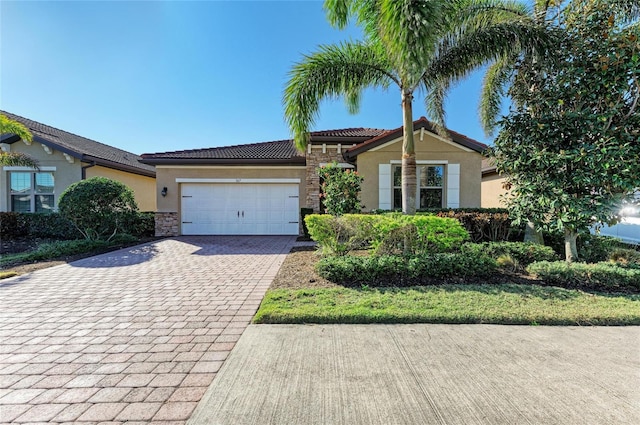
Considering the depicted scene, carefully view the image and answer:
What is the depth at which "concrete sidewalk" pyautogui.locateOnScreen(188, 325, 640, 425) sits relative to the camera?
6.79ft

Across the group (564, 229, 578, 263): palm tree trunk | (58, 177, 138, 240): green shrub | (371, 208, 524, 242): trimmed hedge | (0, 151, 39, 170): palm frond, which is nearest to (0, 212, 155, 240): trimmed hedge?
(58, 177, 138, 240): green shrub

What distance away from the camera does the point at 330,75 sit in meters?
7.09

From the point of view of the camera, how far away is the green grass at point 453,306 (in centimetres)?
371

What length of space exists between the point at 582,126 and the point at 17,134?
57.4ft

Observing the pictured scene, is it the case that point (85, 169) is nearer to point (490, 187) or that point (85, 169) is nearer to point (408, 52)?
point (408, 52)

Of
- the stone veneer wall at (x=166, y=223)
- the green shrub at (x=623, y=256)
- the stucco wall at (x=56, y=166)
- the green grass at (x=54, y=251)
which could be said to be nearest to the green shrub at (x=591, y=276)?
the green shrub at (x=623, y=256)

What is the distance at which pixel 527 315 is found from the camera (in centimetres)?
379

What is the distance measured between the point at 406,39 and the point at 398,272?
4454mm

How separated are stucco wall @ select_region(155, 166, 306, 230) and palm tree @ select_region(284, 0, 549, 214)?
174 inches

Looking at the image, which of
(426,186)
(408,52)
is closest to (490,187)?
(426,186)

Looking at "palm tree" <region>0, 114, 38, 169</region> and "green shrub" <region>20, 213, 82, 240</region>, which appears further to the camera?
"green shrub" <region>20, 213, 82, 240</region>

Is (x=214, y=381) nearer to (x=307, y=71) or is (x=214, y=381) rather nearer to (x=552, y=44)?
(x=307, y=71)

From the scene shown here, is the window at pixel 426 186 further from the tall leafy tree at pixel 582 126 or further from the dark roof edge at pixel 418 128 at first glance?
the tall leafy tree at pixel 582 126

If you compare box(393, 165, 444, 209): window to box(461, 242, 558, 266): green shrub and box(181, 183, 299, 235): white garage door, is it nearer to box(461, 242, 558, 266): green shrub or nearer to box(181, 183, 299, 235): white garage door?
box(461, 242, 558, 266): green shrub
